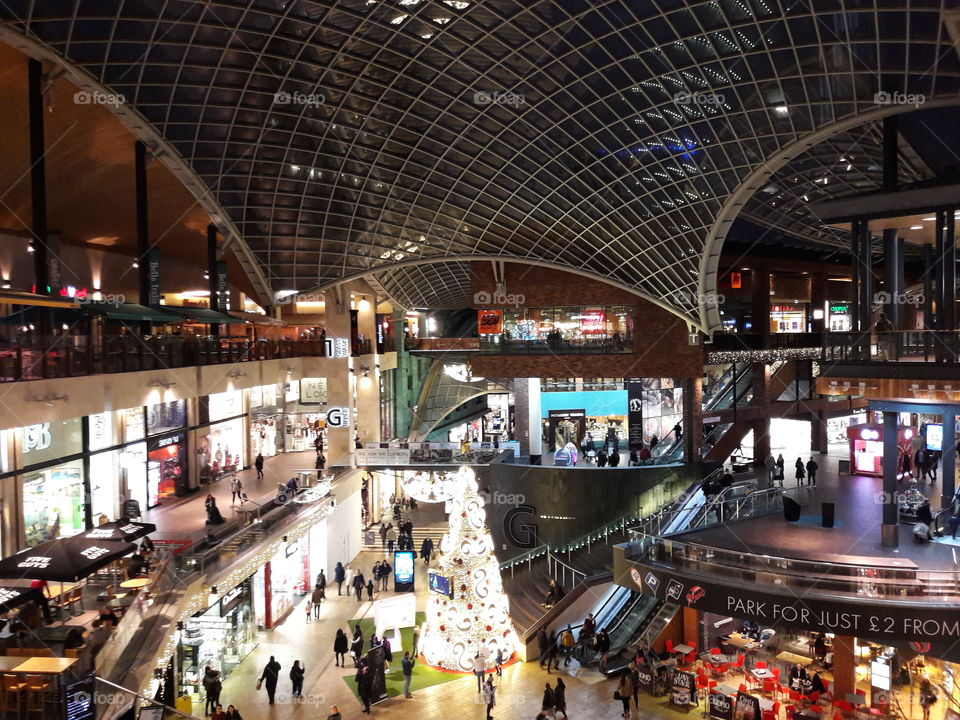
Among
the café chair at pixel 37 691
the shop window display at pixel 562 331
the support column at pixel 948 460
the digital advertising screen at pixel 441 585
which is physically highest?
the shop window display at pixel 562 331

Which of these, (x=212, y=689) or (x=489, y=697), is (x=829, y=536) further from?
(x=212, y=689)

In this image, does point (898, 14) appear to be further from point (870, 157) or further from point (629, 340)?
point (629, 340)

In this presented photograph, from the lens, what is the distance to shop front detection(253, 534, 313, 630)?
1209 inches

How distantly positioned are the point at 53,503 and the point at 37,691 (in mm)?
15144

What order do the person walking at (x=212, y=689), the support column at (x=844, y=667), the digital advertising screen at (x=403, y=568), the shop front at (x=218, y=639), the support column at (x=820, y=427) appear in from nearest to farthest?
the support column at (x=844, y=667) → the person walking at (x=212, y=689) → the shop front at (x=218, y=639) → the digital advertising screen at (x=403, y=568) → the support column at (x=820, y=427)

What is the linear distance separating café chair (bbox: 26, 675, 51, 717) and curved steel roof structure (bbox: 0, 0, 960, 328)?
20.4 metres

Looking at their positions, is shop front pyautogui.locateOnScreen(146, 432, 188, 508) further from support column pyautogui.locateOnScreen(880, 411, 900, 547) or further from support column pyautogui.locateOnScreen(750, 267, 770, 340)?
support column pyautogui.locateOnScreen(750, 267, 770, 340)

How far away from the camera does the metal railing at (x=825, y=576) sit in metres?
19.5

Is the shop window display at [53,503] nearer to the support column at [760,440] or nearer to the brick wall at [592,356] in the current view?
the brick wall at [592,356]

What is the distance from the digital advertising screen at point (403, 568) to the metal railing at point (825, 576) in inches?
674

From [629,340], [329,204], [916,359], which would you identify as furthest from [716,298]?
[329,204]

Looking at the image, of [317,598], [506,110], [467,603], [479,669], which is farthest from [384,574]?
Result: [506,110]

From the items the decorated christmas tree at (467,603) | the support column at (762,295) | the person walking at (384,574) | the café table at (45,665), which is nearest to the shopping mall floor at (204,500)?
the person walking at (384,574)

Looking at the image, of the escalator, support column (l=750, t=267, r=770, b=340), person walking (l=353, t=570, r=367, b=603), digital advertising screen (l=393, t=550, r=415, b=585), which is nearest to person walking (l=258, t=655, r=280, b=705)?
person walking (l=353, t=570, r=367, b=603)
